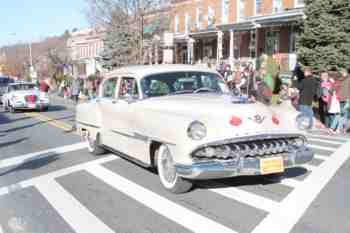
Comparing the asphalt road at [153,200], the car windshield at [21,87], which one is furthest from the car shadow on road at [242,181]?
the car windshield at [21,87]

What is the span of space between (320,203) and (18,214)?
3814 millimetres

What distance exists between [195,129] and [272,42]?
2547 centimetres

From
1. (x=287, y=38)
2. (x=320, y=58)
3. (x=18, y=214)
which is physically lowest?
(x=18, y=214)

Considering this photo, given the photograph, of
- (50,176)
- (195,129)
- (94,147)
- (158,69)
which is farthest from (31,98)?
(195,129)

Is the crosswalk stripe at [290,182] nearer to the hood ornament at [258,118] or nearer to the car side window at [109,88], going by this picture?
the hood ornament at [258,118]

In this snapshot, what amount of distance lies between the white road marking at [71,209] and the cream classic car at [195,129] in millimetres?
1224

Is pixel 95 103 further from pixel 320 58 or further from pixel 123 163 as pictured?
pixel 320 58

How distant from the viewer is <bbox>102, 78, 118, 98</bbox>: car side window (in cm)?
795

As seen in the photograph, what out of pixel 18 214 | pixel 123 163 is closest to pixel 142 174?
pixel 123 163

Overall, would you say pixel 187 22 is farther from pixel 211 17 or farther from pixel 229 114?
pixel 229 114

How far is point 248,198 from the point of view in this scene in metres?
5.64

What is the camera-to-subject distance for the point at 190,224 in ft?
15.6

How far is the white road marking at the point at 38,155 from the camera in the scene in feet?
27.7

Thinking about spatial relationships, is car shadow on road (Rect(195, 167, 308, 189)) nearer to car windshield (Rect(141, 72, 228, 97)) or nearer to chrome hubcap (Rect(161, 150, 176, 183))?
chrome hubcap (Rect(161, 150, 176, 183))
